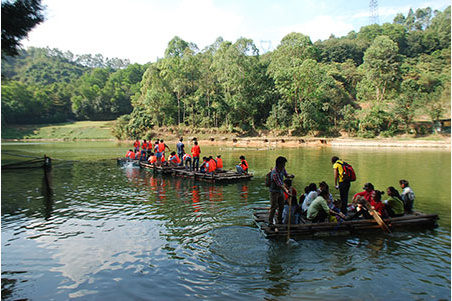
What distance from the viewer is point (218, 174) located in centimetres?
1777

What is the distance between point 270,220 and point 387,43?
6041cm

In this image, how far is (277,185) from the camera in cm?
845

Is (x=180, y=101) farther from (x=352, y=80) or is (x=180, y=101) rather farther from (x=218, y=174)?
(x=218, y=174)

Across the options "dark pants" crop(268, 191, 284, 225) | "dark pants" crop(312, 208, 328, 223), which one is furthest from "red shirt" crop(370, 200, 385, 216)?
"dark pants" crop(268, 191, 284, 225)

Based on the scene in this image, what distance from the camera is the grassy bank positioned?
72812 millimetres

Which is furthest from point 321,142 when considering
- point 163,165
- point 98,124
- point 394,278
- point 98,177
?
point 98,124

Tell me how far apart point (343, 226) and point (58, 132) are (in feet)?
269

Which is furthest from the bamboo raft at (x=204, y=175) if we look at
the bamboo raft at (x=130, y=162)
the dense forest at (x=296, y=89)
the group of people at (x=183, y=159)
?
the dense forest at (x=296, y=89)

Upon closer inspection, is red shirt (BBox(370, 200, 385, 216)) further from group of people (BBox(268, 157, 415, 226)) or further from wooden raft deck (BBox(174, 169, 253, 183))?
wooden raft deck (BBox(174, 169, 253, 183))

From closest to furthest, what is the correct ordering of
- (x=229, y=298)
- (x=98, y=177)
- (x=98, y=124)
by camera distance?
(x=229, y=298) → (x=98, y=177) → (x=98, y=124)

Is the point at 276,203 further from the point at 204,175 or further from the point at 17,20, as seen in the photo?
the point at 17,20

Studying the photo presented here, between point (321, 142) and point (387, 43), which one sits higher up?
point (387, 43)

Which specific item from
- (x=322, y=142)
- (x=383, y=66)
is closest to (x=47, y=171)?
(x=322, y=142)

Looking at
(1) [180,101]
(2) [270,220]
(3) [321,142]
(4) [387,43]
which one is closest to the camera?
(2) [270,220]
